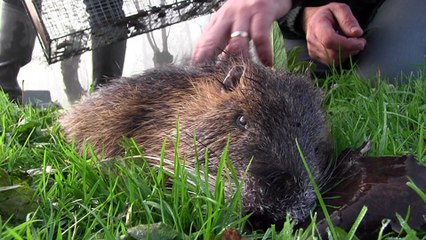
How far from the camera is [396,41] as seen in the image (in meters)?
3.45

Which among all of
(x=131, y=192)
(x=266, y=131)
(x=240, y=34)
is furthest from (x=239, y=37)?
(x=131, y=192)

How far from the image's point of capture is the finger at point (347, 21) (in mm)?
3182

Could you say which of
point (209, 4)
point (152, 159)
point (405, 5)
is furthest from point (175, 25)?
point (152, 159)

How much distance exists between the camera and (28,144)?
2.44m

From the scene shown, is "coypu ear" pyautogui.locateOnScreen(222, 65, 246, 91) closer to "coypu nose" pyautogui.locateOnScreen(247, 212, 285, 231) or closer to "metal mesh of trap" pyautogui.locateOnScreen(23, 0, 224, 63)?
"coypu nose" pyautogui.locateOnScreen(247, 212, 285, 231)

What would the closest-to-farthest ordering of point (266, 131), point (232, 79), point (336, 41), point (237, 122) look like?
point (266, 131) → point (237, 122) → point (232, 79) → point (336, 41)

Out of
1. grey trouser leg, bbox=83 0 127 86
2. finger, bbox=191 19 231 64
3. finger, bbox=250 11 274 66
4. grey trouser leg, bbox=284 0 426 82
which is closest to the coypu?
finger, bbox=191 19 231 64

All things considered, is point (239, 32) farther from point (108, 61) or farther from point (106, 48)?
point (108, 61)

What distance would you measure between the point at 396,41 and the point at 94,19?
5.65 ft

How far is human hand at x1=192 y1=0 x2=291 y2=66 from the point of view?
2527 mm

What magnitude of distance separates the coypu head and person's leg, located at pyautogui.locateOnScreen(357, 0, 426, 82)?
135 centimetres

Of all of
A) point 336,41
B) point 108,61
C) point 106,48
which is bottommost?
point 336,41

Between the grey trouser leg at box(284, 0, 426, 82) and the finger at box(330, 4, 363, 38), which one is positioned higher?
the finger at box(330, 4, 363, 38)

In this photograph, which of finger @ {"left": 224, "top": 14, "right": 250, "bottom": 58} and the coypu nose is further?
finger @ {"left": 224, "top": 14, "right": 250, "bottom": 58}
